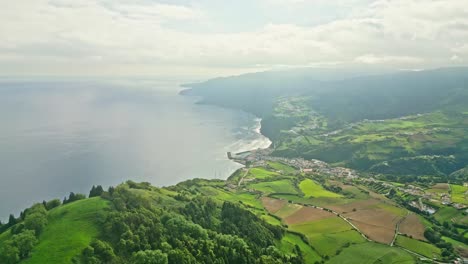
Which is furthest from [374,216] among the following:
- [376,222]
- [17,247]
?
[17,247]

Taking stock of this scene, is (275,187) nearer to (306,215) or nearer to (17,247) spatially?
(306,215)

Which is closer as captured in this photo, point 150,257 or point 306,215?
point 150,257

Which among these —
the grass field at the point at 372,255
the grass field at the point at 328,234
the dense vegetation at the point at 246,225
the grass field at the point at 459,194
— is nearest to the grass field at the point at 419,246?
the dense vegetation at the point at 246,225

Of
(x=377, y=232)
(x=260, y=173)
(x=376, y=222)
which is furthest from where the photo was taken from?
(x=260, y=173)

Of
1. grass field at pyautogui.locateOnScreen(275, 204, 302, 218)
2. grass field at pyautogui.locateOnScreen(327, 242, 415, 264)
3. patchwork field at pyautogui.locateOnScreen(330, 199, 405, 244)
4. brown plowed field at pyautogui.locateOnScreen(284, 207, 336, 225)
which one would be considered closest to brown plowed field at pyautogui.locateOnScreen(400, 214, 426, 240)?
patchwork field at pyautogui.locateOnScreen(330, 199, 405, 244)

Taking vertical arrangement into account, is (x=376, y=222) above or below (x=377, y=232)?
below

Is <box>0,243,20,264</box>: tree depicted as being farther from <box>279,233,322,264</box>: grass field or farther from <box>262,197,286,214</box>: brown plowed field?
<box>262,197,286,214</box>: brown plowed field

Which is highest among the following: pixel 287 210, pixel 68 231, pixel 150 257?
pixel 68 231

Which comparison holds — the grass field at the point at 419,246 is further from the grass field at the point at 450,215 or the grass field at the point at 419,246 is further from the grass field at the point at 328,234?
the grass field at the point at 450,215
